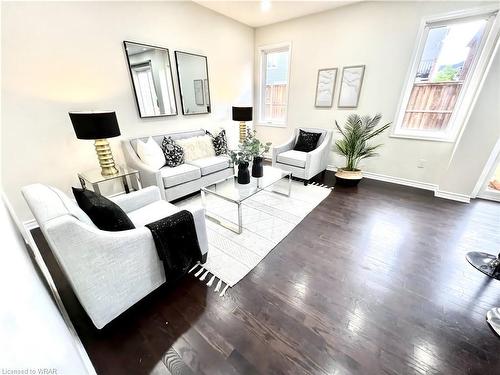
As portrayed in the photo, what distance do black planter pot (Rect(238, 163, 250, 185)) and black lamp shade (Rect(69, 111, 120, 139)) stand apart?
1.48 metres

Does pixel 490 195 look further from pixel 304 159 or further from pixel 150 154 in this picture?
pixel 150 154

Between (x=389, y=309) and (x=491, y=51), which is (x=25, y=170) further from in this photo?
(x=491, y=51)

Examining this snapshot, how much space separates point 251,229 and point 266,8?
3.55 metres

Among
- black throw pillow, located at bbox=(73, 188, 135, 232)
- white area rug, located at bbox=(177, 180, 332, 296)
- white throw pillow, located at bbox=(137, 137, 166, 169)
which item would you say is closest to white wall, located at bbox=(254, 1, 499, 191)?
white area rug, located at bbox=(177, 180, 332, 296)

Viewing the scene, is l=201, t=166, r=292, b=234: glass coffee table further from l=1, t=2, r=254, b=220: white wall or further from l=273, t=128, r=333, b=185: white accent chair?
l=1, t=2, r=254, b=220: white wall

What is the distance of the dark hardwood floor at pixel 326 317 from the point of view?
1180mm

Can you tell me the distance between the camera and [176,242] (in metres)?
1.47

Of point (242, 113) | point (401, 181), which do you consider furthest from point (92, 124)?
point (401, 181)

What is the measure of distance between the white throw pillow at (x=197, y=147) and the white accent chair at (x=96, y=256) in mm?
1889

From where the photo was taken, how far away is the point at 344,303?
59.5 inches

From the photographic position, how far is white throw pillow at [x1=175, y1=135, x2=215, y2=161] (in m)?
3.19

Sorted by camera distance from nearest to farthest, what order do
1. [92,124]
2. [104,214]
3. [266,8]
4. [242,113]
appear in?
[104,214] < [92,124] < [266,8] < [242,113]

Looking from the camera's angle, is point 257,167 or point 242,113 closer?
point 257,167

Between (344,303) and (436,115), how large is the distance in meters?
3.29
